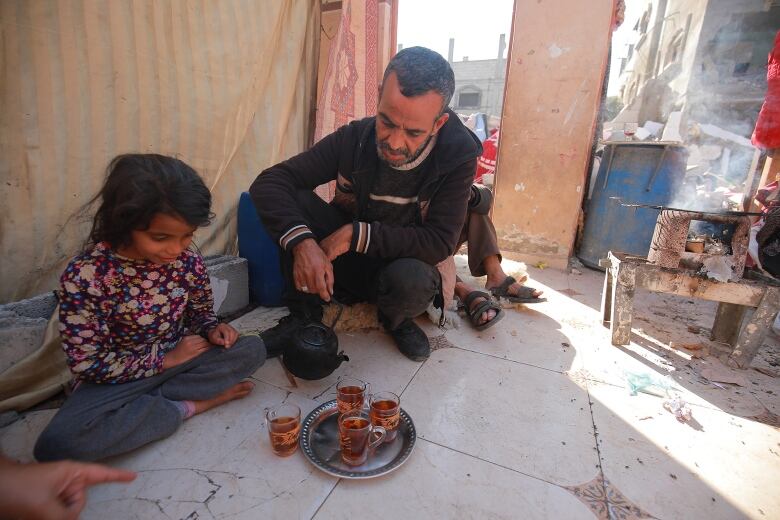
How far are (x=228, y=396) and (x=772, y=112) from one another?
455 centimetres

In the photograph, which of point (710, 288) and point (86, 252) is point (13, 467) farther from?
point (710, 288)

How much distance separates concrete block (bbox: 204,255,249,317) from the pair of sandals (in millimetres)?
1525

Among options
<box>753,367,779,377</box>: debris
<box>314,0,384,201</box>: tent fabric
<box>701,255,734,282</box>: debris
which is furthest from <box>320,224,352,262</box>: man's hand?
<box>753,367,779,377</box>: debris

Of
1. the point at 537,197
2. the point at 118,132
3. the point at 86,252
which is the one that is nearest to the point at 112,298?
the point at 86,252

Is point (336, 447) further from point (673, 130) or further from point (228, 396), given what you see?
point (673, 130)

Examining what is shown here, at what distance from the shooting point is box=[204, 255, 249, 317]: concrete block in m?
2.32

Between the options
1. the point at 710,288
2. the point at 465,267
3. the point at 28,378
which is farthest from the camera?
the point at 465,267

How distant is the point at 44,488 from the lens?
2.58 feet

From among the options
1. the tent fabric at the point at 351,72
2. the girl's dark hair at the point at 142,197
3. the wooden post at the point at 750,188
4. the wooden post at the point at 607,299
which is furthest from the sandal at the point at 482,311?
the wooden post at the point at 750,188

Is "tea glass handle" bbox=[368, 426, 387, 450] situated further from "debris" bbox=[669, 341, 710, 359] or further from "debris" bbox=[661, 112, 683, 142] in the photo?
"debris" bbox=[661, 112, 683, 142]

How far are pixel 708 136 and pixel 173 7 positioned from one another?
33.7ft

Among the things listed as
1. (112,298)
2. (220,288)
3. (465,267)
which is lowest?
(465,267)

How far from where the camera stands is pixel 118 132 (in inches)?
79.7

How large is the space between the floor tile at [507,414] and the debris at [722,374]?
834 millimetres
